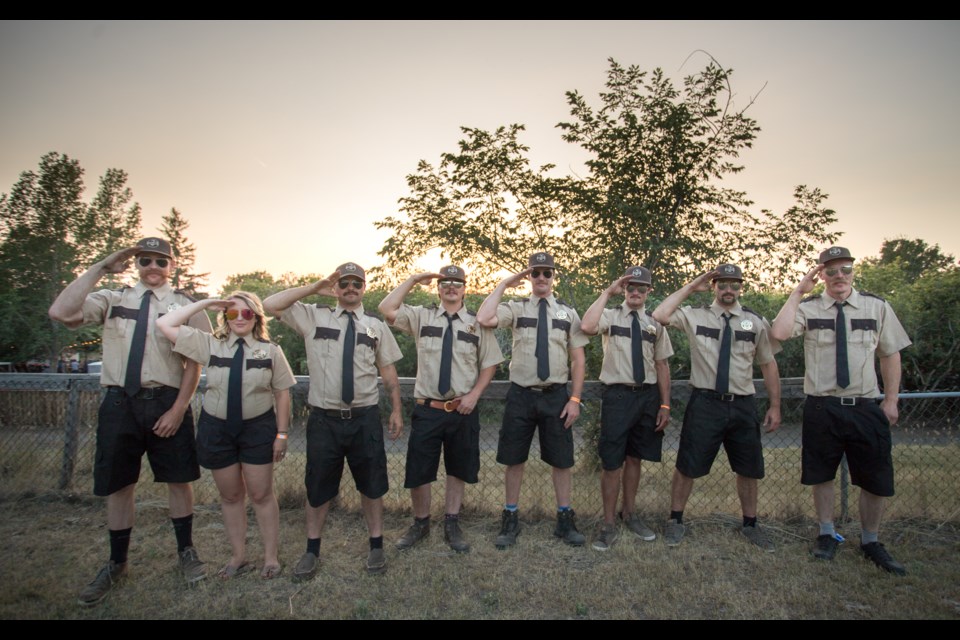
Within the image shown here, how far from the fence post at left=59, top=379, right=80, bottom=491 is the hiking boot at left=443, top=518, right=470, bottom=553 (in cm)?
436

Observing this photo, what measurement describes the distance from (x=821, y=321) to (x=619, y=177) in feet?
9.67

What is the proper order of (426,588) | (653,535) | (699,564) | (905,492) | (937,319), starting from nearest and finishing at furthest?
1. (426,588)
2. (699,564)
3. (653,535)
4. (905,492)
5. (937,319)

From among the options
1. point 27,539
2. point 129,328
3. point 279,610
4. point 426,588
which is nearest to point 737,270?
point 426,588

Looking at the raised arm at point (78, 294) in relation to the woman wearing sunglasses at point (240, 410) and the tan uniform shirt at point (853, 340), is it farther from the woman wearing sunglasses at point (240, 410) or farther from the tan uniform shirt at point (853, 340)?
the tan uniform shirt at point (853, 340)

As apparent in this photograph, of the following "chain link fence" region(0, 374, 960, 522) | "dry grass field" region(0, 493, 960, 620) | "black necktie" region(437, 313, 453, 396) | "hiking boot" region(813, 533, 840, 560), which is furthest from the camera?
"chain link fence" region(0, 374, 960, 522)

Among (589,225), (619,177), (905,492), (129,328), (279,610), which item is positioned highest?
(619,177)

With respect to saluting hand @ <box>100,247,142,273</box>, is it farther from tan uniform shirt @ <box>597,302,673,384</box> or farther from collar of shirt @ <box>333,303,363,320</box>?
tan uniform shirt @ <box>597,302,673,384</box>

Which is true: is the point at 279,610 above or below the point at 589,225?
below

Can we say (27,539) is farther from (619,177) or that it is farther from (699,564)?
(619,177)

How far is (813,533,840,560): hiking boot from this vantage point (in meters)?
4.15

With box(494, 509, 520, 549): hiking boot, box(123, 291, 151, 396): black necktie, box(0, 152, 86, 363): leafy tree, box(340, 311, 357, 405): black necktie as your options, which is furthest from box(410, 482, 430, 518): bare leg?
box(0, 152, 86, 363): leafy tree

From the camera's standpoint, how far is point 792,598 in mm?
3564

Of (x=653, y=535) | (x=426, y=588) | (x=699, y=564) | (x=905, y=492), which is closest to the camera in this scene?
(x=426, y=588)

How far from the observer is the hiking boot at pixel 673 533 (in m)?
4.44
